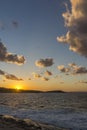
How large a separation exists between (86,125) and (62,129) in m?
4.53

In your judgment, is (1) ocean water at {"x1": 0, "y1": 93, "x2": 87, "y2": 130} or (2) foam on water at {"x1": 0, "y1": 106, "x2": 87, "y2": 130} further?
(1) ocean water at {"x1": 0, "y1": 93, "x2": 87, "y2": 130}

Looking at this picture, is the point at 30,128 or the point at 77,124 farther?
the point at 77,124

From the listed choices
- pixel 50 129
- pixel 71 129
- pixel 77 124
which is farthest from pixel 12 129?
pixel 77 124

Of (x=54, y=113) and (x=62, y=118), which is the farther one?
(x=54, y=113)

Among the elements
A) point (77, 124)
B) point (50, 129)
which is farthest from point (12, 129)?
point (77, 124)

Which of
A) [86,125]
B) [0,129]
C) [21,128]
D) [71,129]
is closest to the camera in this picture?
[0,129]

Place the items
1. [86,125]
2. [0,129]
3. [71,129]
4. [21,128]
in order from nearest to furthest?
[0,129] < [21,128] < [71,129] < [86,125]

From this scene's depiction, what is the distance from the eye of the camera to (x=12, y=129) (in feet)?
85.5

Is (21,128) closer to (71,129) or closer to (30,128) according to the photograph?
(30,128)

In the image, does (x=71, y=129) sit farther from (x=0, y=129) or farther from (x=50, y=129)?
(x=0, y=129)

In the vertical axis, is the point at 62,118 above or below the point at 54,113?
below

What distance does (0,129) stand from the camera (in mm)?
25156

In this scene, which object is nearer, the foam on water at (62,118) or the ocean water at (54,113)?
the foam on water at (62,118)

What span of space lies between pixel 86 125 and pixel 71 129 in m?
3.59
